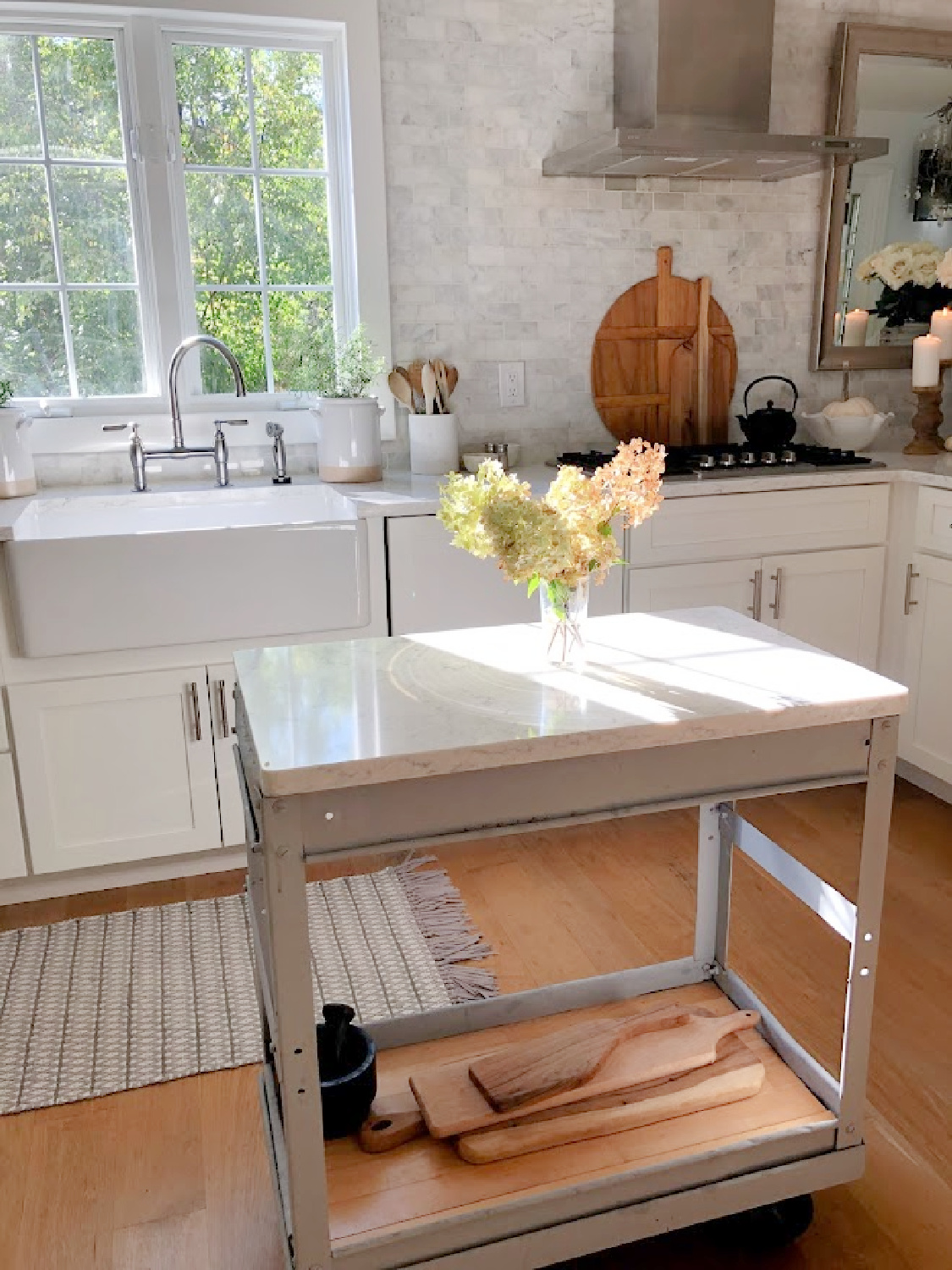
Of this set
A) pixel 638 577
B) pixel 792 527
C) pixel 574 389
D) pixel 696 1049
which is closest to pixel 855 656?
pixel 792 527

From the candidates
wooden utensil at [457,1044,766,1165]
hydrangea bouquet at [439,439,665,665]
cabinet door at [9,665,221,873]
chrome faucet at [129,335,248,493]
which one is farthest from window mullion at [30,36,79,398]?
wooden utensil at [457,1044,766,1165]

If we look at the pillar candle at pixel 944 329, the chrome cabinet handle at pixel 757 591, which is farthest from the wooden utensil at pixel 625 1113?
the pillar candle at pixel 944 329

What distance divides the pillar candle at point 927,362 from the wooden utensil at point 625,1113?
96.1 inches

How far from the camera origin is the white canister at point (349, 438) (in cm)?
297

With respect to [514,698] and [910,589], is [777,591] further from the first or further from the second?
[514,698]

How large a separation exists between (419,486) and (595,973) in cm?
136

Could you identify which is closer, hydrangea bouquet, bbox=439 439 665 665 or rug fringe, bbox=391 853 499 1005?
hydrangea bouquet, bbox=439 439 665 665

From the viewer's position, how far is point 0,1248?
1.66 meters

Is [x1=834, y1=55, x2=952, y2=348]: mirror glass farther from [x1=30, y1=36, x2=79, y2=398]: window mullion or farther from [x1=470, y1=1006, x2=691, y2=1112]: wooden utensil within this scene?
[x1=470, y1=1006, x2=691, y2=1112]: wooden utensil

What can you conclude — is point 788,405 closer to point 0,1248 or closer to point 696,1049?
point 696,1049

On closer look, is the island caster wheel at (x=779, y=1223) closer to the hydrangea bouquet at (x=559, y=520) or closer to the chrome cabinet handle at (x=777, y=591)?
the hydrangea bouquet at (x=559, y=520)

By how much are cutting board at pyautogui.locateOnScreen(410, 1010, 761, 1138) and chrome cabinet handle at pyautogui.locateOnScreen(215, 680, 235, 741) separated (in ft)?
3.92

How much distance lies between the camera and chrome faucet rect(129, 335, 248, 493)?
2.87 meters

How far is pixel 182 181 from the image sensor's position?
3.02m
